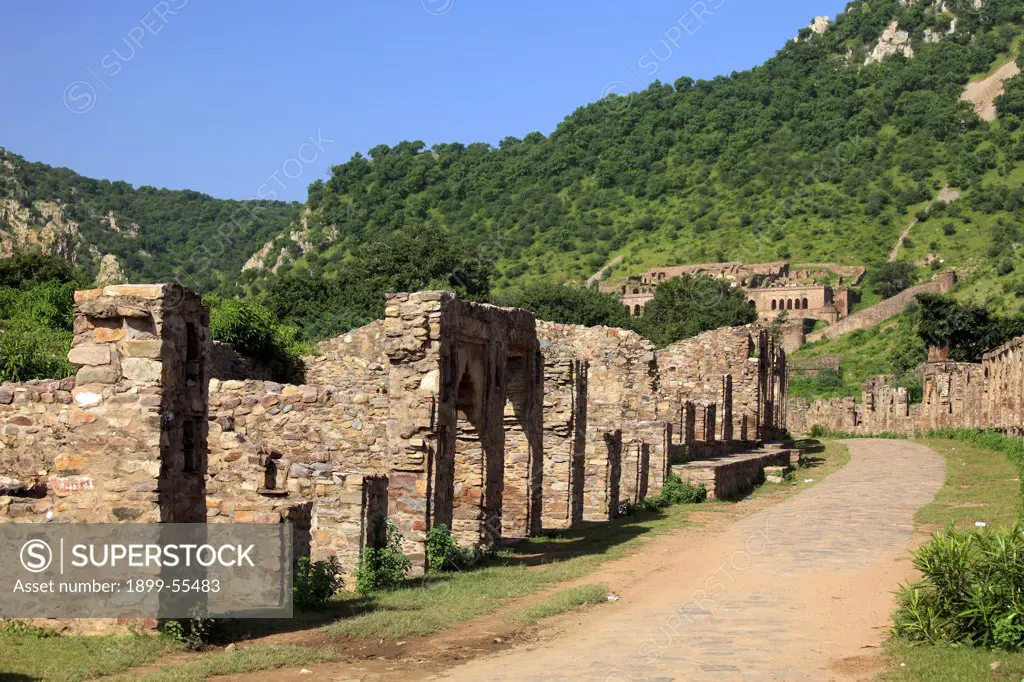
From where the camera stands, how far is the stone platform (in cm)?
2286

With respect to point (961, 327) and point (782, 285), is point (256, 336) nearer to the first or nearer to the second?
point (961, 327)

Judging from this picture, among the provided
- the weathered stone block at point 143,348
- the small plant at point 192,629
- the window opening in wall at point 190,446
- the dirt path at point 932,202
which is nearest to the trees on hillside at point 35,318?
Answer: the window opening in wall at point 190,446

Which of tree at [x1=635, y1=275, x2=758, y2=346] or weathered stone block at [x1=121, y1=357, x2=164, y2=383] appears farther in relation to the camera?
tree at [x1=635, y1=275, x2=758, y2=346]

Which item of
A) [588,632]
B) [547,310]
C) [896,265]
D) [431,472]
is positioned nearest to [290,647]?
[588,632]

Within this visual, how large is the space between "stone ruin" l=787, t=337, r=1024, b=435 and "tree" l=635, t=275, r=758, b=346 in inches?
467

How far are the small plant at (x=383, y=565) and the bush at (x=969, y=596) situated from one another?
16.4 feet

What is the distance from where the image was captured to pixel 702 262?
3949 inches

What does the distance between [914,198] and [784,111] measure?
17.1 m

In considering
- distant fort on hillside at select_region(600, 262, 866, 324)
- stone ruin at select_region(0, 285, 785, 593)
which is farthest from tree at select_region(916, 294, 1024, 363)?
distant fort on hillside at select_region(600, 262, 866, 324)

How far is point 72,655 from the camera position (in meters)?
8.41

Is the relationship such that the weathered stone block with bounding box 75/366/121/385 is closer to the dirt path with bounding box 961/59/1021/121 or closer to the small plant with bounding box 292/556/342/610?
the small plant with bounding box 292/556/342/610

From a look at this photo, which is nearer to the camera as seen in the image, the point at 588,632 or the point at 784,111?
the point at 588,632

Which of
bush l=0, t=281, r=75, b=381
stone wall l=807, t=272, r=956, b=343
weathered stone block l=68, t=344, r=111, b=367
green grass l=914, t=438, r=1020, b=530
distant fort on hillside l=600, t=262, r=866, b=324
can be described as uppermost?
distant fort on hillside l=600, t=262, r=866, b=324

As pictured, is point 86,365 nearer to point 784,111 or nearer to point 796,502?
point 796,502
